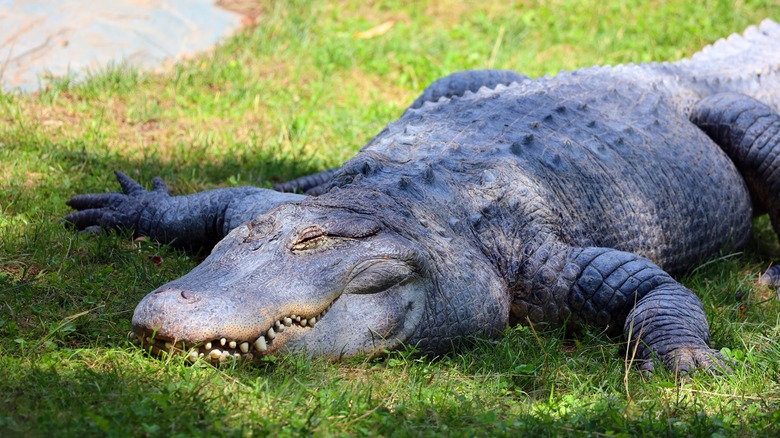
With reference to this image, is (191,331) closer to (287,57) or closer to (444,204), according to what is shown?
(444,204)

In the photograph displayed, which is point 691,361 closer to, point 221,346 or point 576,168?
point 576,168

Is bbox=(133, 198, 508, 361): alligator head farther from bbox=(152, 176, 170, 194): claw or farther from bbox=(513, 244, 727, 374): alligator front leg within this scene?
bbox=(152, 176, 170, 194): claw

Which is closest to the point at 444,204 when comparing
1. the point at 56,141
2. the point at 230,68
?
the point at 56,141

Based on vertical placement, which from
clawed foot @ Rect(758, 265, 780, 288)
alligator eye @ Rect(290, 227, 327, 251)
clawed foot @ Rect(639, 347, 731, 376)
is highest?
alligator eye @ Rect(290, 227, 327, 251)

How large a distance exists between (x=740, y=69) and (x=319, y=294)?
4.19 metres

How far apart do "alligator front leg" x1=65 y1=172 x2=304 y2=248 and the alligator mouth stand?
4.73 feet

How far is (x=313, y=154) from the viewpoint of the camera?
6531mm

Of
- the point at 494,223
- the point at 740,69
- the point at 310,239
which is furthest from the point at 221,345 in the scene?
the point at 740,69

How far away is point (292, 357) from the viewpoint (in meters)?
3.51

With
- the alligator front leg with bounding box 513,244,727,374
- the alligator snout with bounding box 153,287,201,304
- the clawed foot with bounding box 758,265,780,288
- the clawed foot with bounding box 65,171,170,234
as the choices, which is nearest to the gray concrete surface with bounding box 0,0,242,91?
the clawed foot with bounding box 65,171,170,234

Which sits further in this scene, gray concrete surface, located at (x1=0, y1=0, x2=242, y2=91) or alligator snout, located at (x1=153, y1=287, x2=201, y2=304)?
gray concrete surface, located at (x1=0, y1=0, x2=242, y2=91)

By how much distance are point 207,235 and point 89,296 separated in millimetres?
1026

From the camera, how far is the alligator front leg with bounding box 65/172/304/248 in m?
4.90

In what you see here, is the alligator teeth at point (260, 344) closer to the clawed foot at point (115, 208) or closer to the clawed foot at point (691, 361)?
the clawed foot at point (691, 361)
